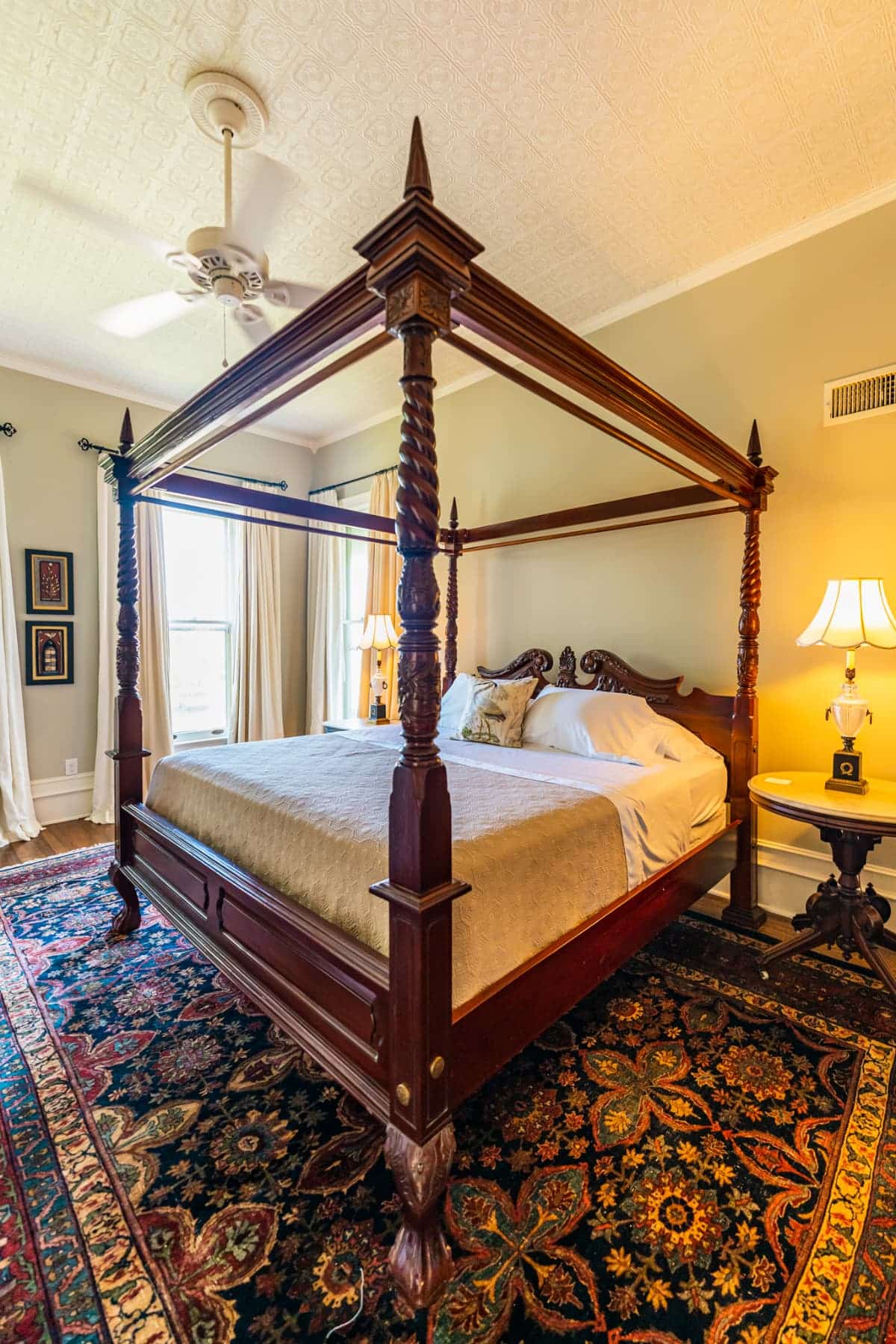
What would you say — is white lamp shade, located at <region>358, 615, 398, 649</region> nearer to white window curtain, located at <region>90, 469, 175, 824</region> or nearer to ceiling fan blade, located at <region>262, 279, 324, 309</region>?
white window curtain, located at <region>90, 469, 175, 824</region>

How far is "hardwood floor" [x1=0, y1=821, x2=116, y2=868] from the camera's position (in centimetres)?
346

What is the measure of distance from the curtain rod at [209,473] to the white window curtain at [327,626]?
1.26 feet

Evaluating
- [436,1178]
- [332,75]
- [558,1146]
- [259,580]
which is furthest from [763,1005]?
[259,580]

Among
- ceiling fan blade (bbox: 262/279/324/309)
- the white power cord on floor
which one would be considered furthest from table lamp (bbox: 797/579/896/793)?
ceiling fan blade (bbox: 262/279/324/309)

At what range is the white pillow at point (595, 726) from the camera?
2668 millimetres

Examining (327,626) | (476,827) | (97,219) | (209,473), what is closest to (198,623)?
(327,626)

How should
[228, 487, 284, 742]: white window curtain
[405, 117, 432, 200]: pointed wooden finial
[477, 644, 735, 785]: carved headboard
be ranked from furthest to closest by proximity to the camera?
1. [228, 487, 284, 742]: white window curtain
2. [477, 644, 735, 785]: carved headboard
3. [405, 117, 432, 200]: pointed wooden finial

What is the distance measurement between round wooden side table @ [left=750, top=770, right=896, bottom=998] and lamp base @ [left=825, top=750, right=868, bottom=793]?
0.09 ft

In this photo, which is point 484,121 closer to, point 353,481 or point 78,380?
point 353,481

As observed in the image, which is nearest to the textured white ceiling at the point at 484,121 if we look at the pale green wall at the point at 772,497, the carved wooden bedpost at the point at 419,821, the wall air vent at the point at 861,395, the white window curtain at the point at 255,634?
the pale green wall at the point at 772,497

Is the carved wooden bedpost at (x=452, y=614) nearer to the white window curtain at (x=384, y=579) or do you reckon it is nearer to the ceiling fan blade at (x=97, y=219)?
the white window curtain at (x=384, y=579)

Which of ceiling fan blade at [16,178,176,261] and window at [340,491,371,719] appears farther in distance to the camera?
window at [340,491,371,719]

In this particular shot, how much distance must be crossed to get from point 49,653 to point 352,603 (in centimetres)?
234

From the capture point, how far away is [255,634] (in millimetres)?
5043
